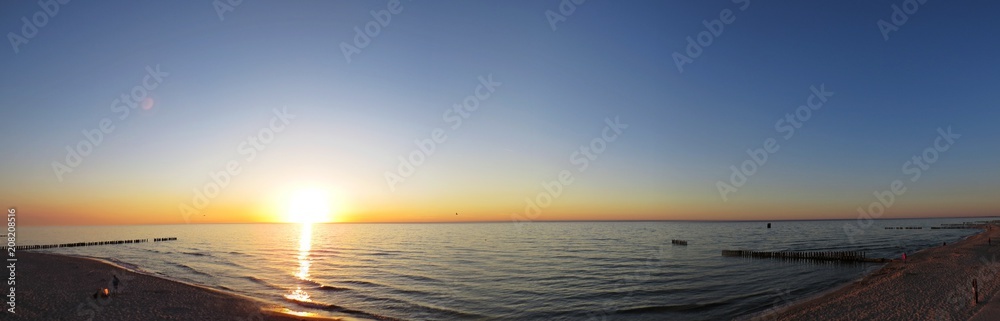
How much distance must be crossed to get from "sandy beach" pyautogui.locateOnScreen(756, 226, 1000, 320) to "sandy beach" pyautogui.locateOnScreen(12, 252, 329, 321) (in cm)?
3117

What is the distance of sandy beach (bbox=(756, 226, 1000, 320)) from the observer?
23500 mm

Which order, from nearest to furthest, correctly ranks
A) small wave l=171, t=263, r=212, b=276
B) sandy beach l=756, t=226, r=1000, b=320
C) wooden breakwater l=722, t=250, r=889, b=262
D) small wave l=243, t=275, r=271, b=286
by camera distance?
sandy beach l=756, t=226, r=1000, b=320, small wave l=243, t=275, r=271, b=286, small wave l=171, t=263, r=212, b=276, wooden breakwater l=722, t=250, r=889, b=262

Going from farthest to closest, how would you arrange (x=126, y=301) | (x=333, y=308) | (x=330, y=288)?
(x=330, y=288) → (x=333, y=308) → (x=126, y=301)

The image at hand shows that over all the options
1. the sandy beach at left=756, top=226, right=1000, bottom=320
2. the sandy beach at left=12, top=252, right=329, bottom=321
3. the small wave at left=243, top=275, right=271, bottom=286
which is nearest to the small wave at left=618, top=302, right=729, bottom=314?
the sandy beach at left=756, top=226, right=1000, bottom=320

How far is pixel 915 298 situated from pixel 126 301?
1969 inches

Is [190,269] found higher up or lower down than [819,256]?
lower down

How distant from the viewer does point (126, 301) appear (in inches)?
1169

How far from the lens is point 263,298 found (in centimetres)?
3575

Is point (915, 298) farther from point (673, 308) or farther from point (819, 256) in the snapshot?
point (819, 256)

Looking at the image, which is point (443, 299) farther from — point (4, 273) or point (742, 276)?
point (4, 273)

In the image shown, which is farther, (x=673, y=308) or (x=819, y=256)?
(x=819, y=256)

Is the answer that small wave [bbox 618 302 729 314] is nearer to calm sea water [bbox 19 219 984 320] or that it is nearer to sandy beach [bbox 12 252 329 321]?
calm sea water [bbox 19 219 984 320]

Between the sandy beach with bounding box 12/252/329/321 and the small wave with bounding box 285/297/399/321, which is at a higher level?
the sandy beach with bounding box 12/252/329/321

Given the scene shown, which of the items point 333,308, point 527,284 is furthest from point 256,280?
point 527,284
